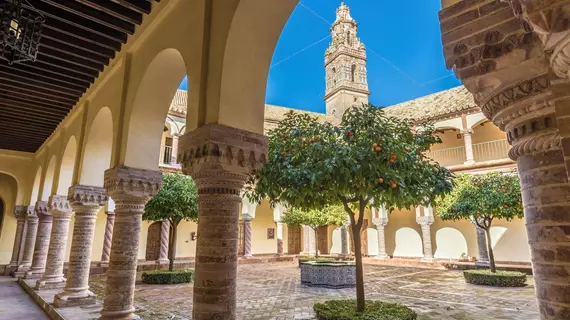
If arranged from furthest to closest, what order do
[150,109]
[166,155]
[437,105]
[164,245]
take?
[437,105]
[166,155]
[164,245]
[150,109]

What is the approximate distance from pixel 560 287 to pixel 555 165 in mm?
649

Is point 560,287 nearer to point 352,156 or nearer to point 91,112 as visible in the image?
point 352,156

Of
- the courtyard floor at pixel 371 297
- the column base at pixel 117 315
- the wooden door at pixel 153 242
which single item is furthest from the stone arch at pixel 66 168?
the wooden door at pixel 153 242

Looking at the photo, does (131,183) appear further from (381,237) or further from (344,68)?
(344,68)

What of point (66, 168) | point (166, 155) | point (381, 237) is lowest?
point (381, 237)

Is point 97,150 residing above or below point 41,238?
above

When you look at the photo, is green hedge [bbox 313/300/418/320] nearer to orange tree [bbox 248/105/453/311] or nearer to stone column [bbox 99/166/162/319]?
orange tree [bbox 248/105/453/311]

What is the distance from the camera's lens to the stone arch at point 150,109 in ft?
17.4

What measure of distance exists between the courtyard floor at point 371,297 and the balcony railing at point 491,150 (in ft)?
23.5

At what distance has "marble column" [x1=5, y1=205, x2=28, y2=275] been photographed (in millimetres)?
13500

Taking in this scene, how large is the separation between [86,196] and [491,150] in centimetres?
1769

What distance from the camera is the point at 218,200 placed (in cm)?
364

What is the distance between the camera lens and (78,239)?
7.37 meters

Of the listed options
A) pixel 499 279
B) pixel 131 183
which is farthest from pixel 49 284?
pixel 499 279
